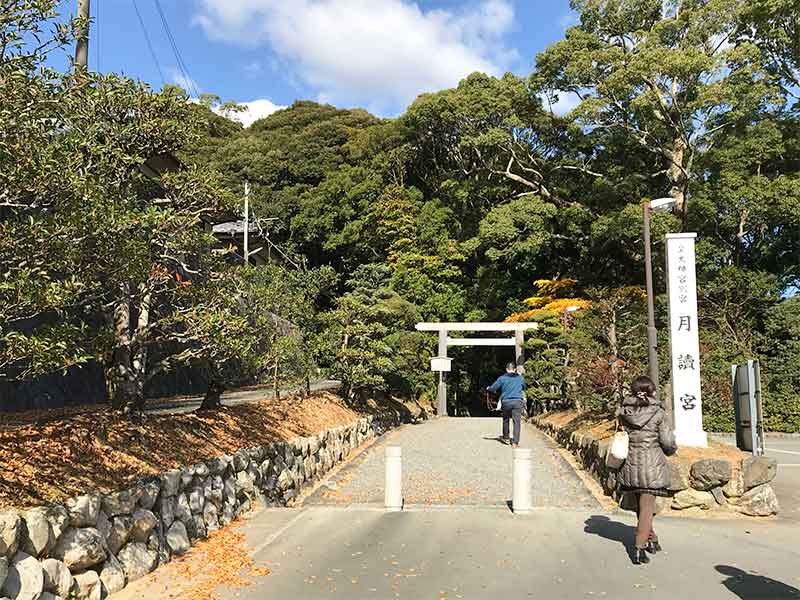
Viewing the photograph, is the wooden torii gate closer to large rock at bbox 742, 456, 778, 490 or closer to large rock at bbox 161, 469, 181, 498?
large rock at bbox 742, 456, 778, 490

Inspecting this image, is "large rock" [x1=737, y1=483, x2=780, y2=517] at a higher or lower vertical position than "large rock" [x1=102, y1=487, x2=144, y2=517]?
lower

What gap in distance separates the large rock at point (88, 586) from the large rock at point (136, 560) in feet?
1.28

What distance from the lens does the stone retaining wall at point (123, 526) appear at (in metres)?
3.68

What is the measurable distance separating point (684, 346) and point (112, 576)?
7068 millimetres

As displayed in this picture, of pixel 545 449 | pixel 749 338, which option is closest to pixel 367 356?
pixel 545 449

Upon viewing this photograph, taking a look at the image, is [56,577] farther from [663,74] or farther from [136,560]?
[663,74]

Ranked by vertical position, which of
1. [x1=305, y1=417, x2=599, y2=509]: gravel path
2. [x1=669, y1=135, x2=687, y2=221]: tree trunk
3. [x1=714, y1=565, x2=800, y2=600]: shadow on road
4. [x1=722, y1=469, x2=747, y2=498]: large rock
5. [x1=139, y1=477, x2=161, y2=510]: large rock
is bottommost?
[x1=305, y1=417, x2=599, y2=509]: gravel path

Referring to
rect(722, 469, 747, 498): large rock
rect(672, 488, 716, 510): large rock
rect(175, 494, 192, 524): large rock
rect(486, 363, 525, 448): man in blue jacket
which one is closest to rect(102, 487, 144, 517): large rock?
rect(175, 494, 192, 524): large rock

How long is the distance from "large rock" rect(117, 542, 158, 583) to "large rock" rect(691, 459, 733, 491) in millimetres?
5610

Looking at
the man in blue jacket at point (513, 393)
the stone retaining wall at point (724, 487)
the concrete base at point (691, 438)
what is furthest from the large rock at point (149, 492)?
the man in blue jacket at point (513, 393)

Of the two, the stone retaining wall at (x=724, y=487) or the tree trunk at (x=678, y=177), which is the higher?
the tree trunk at (x=678, y=177)

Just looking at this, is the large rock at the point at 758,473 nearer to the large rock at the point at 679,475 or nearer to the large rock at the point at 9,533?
the large rock at the point at 679,475

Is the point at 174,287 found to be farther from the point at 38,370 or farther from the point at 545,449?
the point at 545,449

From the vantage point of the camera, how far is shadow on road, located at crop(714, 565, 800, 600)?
4.47 metres
